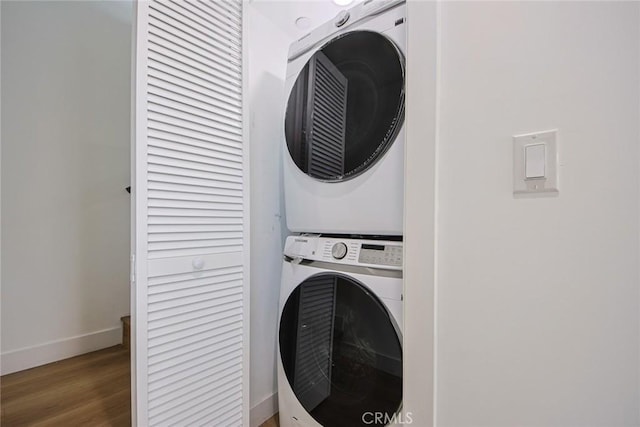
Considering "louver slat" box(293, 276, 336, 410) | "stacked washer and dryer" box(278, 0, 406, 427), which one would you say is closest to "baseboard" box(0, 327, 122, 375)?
"stacked washer and dryer" box(278, 0, 406, 427)

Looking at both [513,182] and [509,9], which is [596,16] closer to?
[509,9]

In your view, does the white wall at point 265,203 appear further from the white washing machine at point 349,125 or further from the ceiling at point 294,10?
the white washing machine at point 349,125

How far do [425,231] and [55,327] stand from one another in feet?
8.21

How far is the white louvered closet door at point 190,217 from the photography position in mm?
965

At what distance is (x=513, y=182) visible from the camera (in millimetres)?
670

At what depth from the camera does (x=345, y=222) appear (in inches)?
41.9

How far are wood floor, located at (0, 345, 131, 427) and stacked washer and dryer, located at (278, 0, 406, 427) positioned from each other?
96 centimetres

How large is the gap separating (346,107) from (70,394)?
82.3 inches

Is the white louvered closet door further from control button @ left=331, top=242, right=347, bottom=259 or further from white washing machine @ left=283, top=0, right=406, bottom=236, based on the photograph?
control button @ left=331, top=242, right=347, bottom=259

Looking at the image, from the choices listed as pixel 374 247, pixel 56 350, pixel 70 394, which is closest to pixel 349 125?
pixel 374 247

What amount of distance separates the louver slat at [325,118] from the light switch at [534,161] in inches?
22.9

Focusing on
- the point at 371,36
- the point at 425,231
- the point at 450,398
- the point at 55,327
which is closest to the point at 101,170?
the point at 55,327

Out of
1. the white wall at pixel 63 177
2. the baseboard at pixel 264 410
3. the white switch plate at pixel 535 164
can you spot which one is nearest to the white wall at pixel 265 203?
the baseboard at pixel 264 410

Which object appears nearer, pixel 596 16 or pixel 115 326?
pixel 596 16
